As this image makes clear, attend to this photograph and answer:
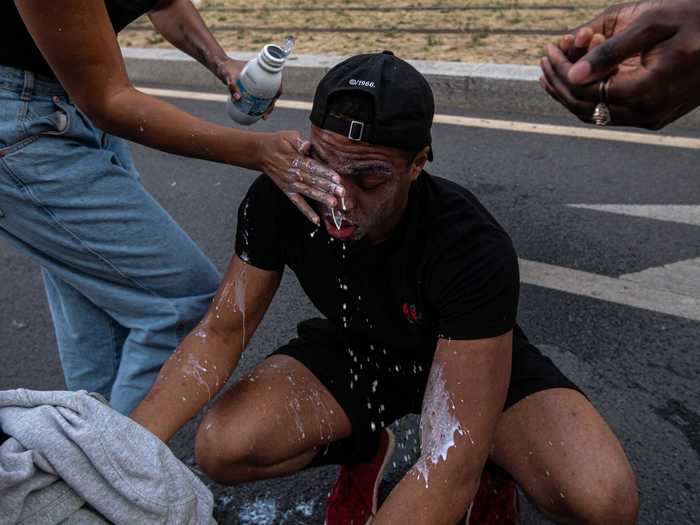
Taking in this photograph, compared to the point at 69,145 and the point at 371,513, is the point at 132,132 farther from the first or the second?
the point at 371,513

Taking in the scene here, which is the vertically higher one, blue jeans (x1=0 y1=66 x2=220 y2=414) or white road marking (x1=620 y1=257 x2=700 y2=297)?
blue jeans (x1=0 y1=66 x2=220 y2=414)

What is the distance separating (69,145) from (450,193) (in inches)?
39.3

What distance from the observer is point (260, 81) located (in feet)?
8.20

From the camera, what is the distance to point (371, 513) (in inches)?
90.1

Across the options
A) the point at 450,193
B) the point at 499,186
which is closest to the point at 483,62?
the point at 499,186

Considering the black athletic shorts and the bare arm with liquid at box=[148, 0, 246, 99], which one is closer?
the black athletic shorts

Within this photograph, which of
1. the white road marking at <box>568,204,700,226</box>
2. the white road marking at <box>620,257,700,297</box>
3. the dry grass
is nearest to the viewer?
the white road marking at <box>620,257,700,297</box>

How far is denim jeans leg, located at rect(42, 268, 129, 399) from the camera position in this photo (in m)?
2.35

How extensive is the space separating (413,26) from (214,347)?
19.6ft

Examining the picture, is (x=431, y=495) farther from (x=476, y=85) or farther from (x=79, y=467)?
(x=476, y=85)

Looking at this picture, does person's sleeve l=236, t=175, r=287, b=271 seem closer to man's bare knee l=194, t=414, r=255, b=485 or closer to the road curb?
man's bare knee l=194, t=414, r=255, b=485

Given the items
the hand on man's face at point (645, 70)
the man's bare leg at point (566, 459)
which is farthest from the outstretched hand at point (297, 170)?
the man's bare leg at point (566, 459)

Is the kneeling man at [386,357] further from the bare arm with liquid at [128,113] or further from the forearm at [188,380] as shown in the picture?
the bare arm with liquid at [128,113]

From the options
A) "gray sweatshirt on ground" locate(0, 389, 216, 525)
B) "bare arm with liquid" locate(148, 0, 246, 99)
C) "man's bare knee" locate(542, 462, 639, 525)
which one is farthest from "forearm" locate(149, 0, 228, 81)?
"man's bare knee" locate(542, 462, 639, 525)
